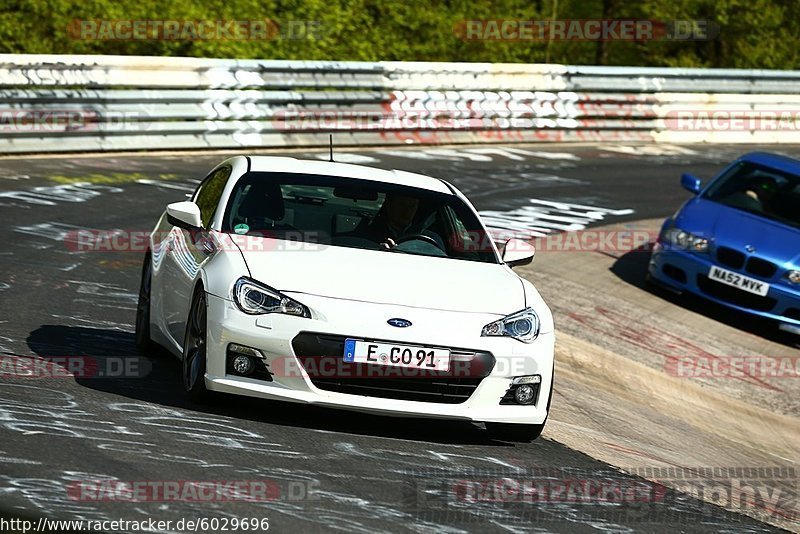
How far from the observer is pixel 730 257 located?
1362 cm

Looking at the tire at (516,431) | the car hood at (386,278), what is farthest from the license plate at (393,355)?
the tire at (516,431)

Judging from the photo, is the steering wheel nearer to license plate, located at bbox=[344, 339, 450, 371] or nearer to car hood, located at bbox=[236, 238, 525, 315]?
car hood, located at bbox=[236, 238, 525, 315]

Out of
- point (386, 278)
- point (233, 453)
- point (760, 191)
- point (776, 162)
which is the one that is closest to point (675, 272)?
point (760, 191)

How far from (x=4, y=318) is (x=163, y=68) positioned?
9.91m

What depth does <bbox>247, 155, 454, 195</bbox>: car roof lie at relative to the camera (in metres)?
8.89

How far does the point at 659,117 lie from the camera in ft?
85.3

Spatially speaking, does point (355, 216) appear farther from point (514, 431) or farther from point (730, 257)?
point (730, 257)

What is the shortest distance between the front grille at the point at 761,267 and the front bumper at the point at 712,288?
0.21ft

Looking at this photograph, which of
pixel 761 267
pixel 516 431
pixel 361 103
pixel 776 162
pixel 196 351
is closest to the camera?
pixel 196 351

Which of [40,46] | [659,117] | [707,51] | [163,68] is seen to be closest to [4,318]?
[163,68]

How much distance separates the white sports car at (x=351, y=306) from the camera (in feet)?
23.8

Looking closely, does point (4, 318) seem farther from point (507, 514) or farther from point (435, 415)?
point (507, 514)

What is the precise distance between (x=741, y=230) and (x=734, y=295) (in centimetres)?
76

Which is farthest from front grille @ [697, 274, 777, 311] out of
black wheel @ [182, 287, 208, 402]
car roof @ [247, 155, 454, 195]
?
black wheel @ [182, 287, 208, 402]
